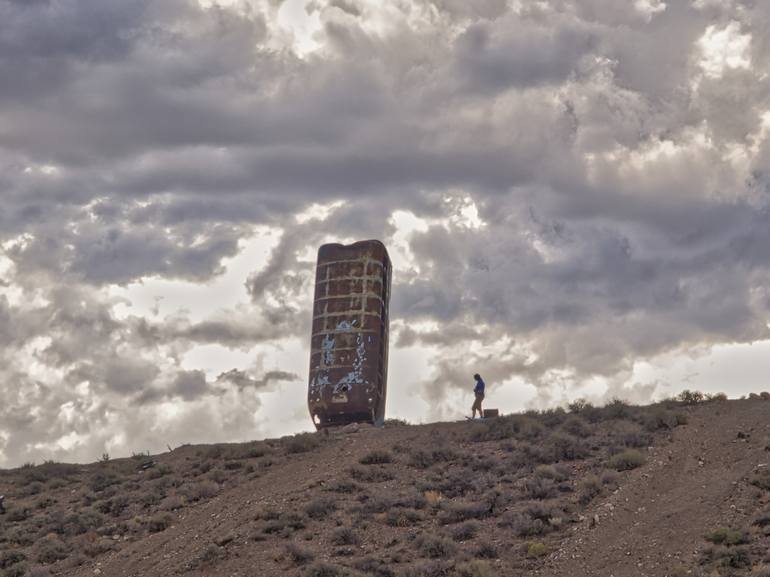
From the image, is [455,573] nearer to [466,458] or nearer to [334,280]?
[466,458]

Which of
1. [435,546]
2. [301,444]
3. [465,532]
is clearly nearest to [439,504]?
[465,532]

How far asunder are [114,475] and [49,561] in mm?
8227

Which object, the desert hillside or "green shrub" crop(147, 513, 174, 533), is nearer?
the desert hillside

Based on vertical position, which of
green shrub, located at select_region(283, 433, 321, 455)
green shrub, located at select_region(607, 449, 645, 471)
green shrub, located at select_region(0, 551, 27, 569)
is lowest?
green shrub, located at select_region(0, 551, 27, 569)

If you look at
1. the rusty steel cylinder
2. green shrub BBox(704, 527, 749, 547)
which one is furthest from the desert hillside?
the rusty steel cylinder

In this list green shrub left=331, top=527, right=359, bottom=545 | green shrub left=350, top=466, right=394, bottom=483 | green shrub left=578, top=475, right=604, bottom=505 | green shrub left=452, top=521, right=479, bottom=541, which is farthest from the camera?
green shrub left=350, top=466, right=394, bottom=483

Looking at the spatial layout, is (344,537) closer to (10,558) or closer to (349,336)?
(10,558)

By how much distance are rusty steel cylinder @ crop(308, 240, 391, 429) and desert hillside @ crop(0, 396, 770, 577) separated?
198cm

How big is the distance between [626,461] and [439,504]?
16.9ft

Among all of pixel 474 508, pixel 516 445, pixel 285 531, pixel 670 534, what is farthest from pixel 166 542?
pixel 670 534

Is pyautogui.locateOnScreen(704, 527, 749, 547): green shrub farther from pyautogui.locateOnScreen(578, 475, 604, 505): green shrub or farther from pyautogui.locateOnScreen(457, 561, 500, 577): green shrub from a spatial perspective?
pyautogui.locateOnScreen(457, 561, 500, 577): green shrub

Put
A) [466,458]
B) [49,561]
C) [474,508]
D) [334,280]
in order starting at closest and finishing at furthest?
1. [474,508]
2. [49,561]
3. [466,458]
4. [334,280]

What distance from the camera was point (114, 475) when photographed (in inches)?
1492

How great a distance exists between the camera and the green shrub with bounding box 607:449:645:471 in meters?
29.1
